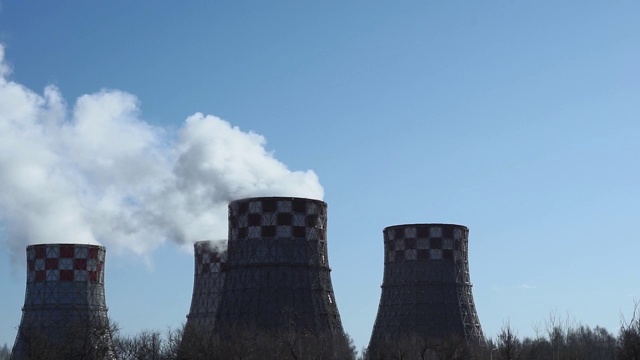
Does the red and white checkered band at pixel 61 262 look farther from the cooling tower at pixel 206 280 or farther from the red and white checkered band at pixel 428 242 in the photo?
the red and white checkered band at pixel 428 242

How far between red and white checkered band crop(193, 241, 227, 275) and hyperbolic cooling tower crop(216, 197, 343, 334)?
19.7 metres

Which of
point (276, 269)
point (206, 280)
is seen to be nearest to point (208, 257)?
point (206, 280)

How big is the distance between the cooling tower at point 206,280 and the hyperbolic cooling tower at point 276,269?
61.1 feet

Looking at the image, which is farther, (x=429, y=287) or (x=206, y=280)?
(x=206, y=280)

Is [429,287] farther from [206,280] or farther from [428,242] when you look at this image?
[206,280]

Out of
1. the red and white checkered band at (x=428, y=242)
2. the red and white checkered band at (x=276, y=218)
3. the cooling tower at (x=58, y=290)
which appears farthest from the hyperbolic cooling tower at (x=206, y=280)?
the red and white checkered band at (x=276, y=218)

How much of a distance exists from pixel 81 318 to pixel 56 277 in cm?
283

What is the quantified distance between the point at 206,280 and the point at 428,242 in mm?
20127

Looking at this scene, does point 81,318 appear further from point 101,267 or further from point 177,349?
point 177,349

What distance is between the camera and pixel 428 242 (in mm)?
53906

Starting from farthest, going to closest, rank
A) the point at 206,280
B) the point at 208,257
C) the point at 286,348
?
the point at 208,257
the point at 206,280
the point at 286,348

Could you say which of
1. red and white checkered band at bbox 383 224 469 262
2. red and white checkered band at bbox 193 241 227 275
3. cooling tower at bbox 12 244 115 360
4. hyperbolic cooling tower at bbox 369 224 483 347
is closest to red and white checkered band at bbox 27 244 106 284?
cooling tower at bbox 12 244 115 360

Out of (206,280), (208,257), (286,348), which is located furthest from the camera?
(208,257)

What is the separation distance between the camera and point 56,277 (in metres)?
56.6
